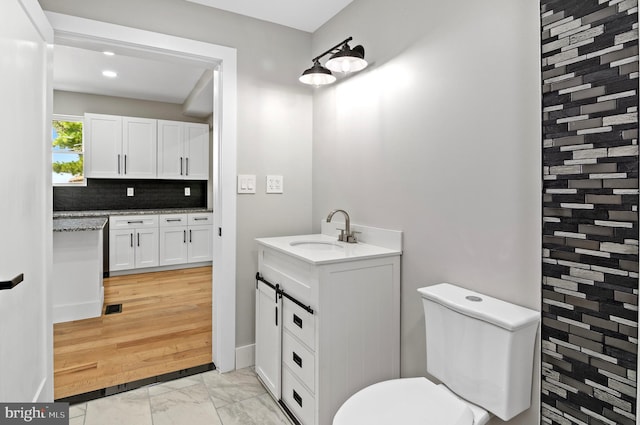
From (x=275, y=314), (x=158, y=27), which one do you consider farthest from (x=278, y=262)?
(x=158, y=27)

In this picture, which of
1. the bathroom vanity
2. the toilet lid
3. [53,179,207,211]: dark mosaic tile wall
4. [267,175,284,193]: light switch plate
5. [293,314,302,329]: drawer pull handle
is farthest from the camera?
[53,179,207,211]: dark mosaic tile wall

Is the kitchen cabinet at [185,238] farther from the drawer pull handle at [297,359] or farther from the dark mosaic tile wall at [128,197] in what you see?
the drawer pull handle at [297,359]

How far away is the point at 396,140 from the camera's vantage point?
1855 mm

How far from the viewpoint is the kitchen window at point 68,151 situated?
466cm

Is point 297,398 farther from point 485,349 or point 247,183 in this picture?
point 247,183

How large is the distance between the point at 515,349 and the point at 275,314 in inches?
47.3

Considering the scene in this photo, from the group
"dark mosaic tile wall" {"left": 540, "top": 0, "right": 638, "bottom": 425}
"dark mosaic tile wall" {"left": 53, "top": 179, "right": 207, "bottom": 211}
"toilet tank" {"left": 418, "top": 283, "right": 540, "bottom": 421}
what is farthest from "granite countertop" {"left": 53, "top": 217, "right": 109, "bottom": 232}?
"dark mosaic tile wall" {"left": 540, "top": 0, "right": 638, "bottom": 425}

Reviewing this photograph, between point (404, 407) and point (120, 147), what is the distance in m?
5.04

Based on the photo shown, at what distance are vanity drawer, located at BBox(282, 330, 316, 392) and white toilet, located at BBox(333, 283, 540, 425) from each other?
1.39ft

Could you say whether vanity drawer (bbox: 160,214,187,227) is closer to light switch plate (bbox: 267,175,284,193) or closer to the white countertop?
light switch plate (bbox: 267,175,284,193)

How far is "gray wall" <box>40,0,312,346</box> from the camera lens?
2.23m

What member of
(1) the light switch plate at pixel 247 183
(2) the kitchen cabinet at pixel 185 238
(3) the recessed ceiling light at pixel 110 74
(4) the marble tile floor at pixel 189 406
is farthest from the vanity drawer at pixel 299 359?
(3) the recessed ceiling light at pixel 110 74

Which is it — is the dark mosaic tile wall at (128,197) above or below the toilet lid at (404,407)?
above

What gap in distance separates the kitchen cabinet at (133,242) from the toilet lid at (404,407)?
14.4 feet
